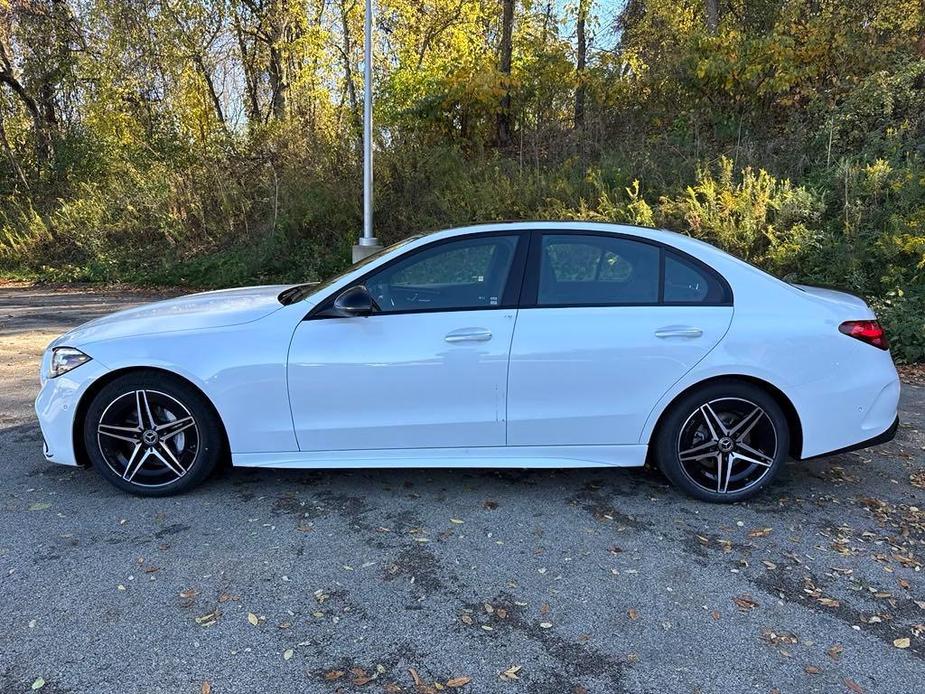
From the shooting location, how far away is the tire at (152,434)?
3.77 metres

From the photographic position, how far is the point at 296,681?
2.45 m

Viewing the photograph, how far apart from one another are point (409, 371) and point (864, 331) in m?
2.53

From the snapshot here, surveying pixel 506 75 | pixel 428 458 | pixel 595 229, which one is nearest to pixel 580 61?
pixel 506 75

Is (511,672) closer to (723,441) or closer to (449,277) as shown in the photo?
(723,441)

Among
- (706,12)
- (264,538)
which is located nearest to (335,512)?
(264,538)

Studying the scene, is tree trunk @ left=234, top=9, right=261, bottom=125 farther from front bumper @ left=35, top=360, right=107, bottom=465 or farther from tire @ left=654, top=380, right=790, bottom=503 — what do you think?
tire @ left=654, top=380, right=790, bottom=503

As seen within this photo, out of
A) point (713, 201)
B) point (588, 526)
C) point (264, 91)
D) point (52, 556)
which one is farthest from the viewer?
point (264, 91)

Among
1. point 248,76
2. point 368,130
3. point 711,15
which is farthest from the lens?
point 248,76

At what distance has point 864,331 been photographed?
379 centimetres

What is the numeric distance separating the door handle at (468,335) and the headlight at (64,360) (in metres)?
2.02

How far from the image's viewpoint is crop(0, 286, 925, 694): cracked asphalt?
2.51m

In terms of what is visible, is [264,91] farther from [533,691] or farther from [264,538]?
[533,691]

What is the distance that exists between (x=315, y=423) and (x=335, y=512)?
0.50 metres

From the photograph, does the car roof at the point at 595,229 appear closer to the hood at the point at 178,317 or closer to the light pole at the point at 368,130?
the hood at the point at 178,317
